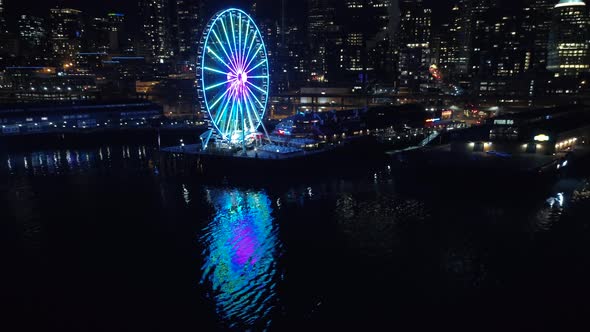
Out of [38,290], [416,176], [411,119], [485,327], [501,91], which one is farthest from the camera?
[501,91]

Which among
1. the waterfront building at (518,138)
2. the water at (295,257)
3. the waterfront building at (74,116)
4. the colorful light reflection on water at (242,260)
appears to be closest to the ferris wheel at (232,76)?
the water at (295,257)

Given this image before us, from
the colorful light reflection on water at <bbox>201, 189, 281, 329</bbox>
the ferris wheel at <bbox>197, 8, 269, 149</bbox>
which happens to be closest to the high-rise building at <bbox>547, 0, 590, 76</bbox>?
the ferris wheel at <bbox>197, 8, 269, 149</bbox>

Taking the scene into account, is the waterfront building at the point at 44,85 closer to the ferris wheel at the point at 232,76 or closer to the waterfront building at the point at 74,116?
the waterfront building at the point at 74,116

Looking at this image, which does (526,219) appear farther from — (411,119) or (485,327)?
(411,119)

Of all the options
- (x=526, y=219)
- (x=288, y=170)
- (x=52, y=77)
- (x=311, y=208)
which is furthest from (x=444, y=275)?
(x=52, y=77)

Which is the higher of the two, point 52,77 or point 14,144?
point 52,77

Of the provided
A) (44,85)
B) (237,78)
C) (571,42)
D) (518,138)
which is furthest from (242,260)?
(571,42)
